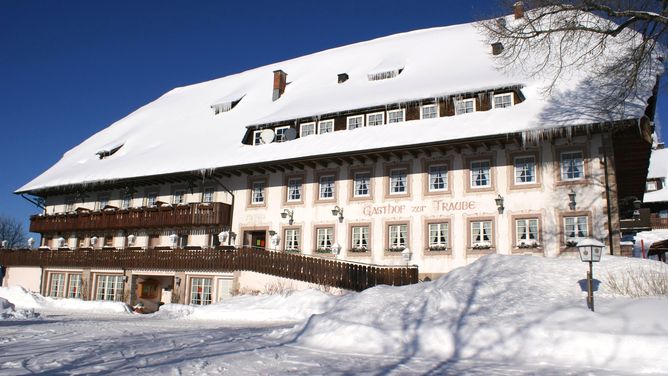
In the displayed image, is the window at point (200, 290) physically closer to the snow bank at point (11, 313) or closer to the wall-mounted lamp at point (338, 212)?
the wall-mounted lamp at point (338, 212)

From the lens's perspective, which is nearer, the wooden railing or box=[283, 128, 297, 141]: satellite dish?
the wooden railing

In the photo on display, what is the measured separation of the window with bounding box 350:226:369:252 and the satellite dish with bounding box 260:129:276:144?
6.36 meters

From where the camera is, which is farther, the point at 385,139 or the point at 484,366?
the point at 385,139

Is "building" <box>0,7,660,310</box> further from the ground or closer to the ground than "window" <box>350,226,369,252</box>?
further from the ground

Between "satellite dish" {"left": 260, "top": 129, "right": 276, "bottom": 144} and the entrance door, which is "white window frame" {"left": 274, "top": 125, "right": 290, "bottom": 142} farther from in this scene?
the entrance door

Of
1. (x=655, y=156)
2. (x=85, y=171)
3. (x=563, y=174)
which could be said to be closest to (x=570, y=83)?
(x=563, y=174)

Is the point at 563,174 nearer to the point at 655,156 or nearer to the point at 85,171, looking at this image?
the point at 85,171

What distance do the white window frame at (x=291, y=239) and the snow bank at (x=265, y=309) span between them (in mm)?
5721

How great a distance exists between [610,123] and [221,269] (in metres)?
16.1

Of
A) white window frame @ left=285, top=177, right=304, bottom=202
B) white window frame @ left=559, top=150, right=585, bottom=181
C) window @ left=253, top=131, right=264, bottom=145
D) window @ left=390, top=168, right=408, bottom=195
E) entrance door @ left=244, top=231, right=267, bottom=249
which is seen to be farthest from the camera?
window @ left=253, top=131, right=264, bottom=145

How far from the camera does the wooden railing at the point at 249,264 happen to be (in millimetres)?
20391

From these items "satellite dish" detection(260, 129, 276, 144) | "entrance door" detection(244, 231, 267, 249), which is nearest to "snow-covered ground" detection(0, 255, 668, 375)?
"entrance door" detection(244, 231, 267, 249)

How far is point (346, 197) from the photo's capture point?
24.3m

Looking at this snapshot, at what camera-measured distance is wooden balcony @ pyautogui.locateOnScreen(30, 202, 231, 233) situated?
1054 inches
